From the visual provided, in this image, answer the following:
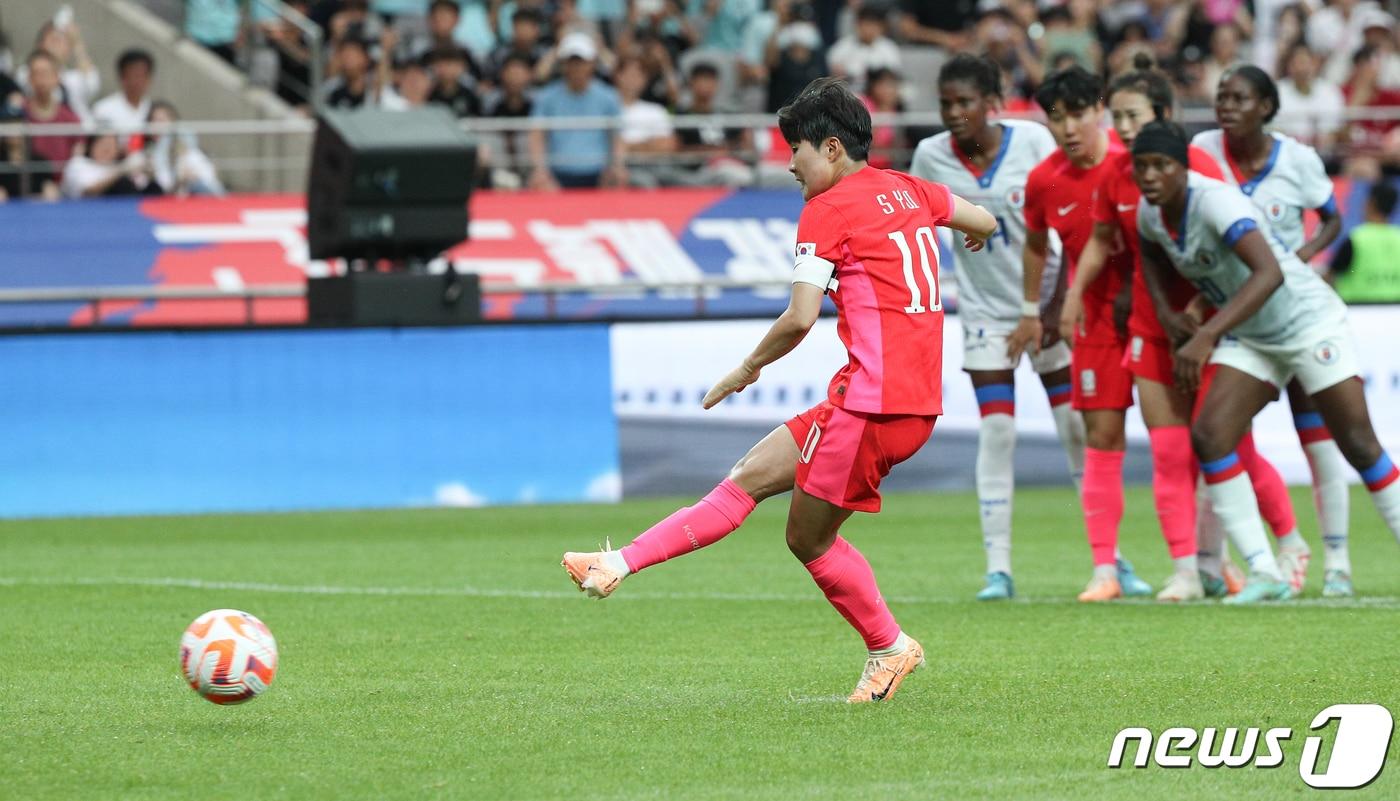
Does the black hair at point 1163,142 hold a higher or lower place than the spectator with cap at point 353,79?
higher

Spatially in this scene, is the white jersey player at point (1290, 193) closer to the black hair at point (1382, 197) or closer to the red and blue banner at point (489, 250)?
the black hair at point (1382, 197)

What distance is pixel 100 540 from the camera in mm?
13578

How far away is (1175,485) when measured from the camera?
9961 millimetres

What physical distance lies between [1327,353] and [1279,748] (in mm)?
3954

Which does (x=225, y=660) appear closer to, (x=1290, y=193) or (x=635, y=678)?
(x=635, y=678)

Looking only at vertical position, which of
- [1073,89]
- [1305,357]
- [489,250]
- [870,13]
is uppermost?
[1073,89]

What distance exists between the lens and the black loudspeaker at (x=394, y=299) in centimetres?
1593

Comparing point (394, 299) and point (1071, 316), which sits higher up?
point (1071, 316)

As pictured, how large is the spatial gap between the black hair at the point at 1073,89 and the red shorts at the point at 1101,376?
110 cm

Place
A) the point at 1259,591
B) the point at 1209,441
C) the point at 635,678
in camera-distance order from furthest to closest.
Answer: the point at 1259,591, the point at 1209,441, the point at 635,678

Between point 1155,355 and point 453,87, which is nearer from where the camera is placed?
point 1155,355

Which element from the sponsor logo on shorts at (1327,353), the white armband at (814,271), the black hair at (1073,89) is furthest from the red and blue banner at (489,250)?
the white armband at (814,271)

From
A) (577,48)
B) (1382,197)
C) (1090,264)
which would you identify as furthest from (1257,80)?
(577,48)

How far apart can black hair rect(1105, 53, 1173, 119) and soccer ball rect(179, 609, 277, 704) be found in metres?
5.26
